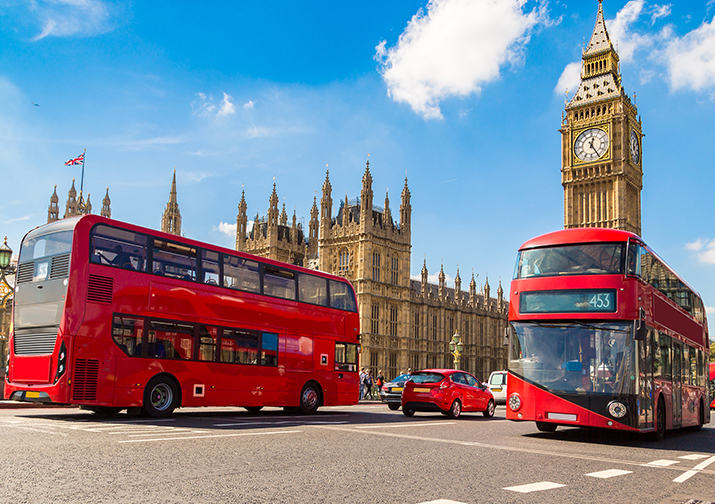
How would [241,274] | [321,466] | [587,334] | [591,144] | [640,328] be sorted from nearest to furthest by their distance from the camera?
[321,466] < [640,328] < [587,334] < [241,274] < [591,144]

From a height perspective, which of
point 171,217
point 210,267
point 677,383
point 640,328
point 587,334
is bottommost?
point 677,383

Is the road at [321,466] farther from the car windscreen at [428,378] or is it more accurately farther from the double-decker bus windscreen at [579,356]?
the car windscreen at [428,378]

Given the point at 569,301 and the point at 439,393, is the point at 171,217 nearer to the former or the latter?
the point at 439,393

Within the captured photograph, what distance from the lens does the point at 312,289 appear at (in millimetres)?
17250

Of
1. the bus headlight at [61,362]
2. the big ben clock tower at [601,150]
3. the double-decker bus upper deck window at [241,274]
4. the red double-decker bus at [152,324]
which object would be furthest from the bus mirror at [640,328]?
the big ben clock tower at [601,150]

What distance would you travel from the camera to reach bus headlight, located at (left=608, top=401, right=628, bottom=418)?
11266 millimetres

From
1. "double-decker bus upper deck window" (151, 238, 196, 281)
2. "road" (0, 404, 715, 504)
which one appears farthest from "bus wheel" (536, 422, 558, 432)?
"double-decker bus upper deck window" (151, 238, 196, 281)

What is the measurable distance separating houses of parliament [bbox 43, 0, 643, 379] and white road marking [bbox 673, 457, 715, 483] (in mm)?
37560

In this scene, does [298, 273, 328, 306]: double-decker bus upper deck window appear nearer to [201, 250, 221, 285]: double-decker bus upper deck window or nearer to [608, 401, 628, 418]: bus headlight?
[201, 250, 221, 285]: double-decker bus upper deck window

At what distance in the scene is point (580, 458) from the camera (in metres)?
9.38

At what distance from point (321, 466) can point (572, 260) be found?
698 centimetres

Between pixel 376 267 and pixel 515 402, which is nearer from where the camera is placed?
pixel 515 402

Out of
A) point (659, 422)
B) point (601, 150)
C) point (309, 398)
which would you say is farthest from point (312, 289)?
point (601, 150)

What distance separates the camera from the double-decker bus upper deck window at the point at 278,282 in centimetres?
1590
